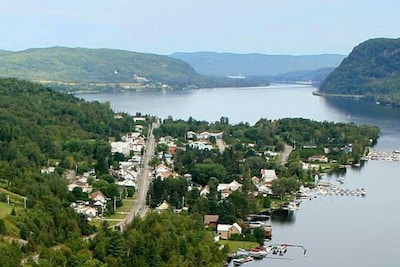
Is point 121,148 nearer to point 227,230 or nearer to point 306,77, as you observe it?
point 227,230

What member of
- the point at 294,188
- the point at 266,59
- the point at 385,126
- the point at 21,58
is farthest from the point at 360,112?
the point at 266,59

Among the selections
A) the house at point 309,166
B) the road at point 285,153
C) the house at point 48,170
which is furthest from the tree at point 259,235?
the road at point 285,153

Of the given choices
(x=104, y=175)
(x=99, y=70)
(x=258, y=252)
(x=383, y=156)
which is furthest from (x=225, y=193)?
(x=99, y=70)

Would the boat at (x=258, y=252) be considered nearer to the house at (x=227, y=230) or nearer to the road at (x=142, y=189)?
the house at (x=227, y=230)

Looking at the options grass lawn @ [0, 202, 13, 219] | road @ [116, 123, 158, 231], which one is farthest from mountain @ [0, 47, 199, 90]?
grass lawn @ [0, 202, 13, 219]

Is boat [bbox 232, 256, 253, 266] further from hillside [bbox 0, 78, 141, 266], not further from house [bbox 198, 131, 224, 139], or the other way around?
house [bbox 198, 131, 224, 139]

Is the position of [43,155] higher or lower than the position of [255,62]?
lower
